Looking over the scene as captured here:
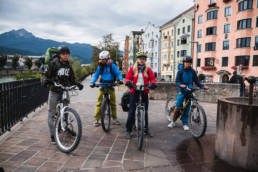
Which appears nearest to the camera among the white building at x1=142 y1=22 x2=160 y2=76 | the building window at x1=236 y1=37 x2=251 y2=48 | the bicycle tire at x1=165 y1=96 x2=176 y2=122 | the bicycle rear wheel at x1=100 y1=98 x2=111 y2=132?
the bicycle rear wheel at x1=100 y1=98 x2=111 y2=132

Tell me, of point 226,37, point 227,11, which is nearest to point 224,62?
point 226,37

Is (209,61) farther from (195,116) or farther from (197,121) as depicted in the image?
(197,121)

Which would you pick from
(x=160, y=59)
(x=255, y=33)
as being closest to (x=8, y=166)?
(x=255, y=33)

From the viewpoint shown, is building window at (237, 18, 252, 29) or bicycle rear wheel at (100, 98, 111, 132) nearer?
bicycle rear wheel at (100, 98, 111, 132)

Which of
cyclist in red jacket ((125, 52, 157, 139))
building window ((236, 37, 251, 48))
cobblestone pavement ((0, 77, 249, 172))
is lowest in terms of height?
cobblestone pavement ((0, 77, 249, 172))

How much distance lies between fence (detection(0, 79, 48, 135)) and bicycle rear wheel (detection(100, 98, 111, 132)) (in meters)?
2.17

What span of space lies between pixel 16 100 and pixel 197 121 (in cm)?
461

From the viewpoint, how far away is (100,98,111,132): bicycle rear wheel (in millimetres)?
4848

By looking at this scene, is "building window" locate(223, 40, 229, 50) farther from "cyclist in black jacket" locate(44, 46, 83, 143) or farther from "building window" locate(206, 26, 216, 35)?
"cyclist in black jacket" locate(44, 46, 83, 143)

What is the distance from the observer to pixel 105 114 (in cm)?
510

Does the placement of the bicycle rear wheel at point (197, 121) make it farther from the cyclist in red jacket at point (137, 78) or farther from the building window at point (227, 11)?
the building window at point (227, 11)

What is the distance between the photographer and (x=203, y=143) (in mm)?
4227

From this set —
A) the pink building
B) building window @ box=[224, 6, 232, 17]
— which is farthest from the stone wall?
building window @ box=[224, 6, 232, 17]

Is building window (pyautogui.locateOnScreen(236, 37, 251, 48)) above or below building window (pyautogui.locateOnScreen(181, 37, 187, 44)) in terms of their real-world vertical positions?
below
